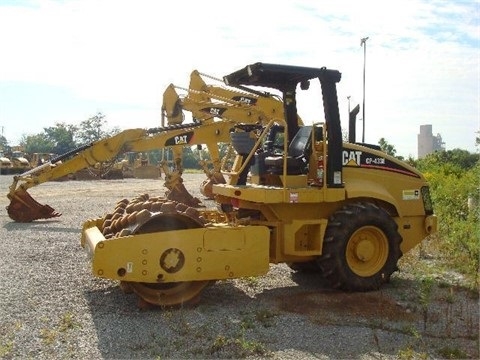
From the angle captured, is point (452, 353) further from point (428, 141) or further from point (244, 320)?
point (428, 141)

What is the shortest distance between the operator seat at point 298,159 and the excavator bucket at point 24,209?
31.0 ft

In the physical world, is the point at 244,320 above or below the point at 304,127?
below

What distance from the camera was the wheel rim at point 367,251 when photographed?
23.6 ft

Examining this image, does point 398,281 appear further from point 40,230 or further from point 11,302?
point 40,230

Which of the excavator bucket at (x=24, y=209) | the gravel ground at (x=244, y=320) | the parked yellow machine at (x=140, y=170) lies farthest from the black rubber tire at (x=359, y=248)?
the parked yellow machine at (x=140, y=170)

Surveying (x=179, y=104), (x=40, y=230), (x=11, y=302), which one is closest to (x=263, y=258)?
(x=11, y=302)

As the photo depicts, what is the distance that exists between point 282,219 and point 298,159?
82 centimetres

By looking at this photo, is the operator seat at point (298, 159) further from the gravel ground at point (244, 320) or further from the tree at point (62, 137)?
the tree at point (62, 137)

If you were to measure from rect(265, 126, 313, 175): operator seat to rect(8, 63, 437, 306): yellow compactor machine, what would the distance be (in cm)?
1

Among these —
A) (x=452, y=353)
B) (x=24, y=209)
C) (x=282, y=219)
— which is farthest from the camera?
(x=24, y=209)

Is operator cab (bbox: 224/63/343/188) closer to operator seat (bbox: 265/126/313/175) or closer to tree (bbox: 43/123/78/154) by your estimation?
Result: operator seat (bbox: 265/126/313/175)

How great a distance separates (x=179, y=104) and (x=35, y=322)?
34.8 feet

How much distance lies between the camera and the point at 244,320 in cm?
595

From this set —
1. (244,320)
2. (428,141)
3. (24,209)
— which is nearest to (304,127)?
(244,320)
